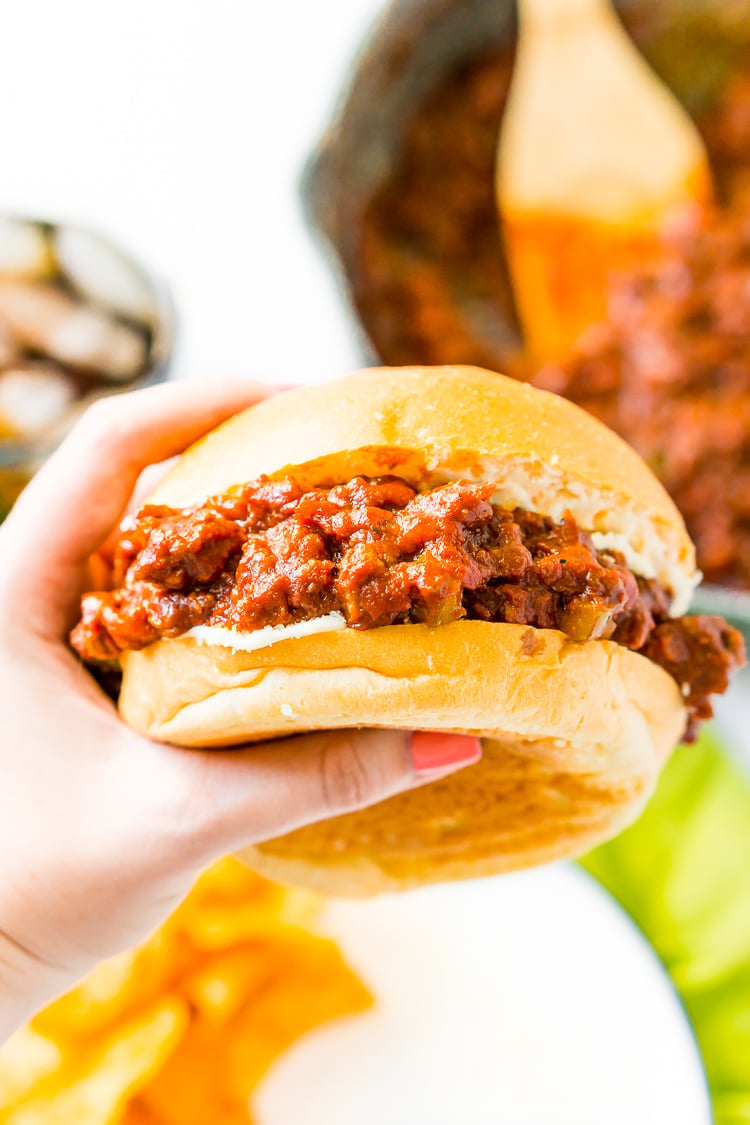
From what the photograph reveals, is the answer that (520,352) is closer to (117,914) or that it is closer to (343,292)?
(343,292)

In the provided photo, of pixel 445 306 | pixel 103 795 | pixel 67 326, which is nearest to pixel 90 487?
pixel 103 795

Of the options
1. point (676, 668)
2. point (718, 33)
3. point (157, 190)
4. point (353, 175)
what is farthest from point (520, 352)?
point (676, 668)

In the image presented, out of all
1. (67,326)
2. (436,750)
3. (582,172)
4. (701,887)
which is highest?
(582,172)

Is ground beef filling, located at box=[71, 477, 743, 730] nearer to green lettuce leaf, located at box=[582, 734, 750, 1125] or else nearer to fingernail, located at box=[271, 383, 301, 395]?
fingernail, located at box=[271, 383, 301, 395]

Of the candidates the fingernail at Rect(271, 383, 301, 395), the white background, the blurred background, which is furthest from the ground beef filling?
the white background

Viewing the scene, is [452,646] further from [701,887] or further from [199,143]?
[199,143]
